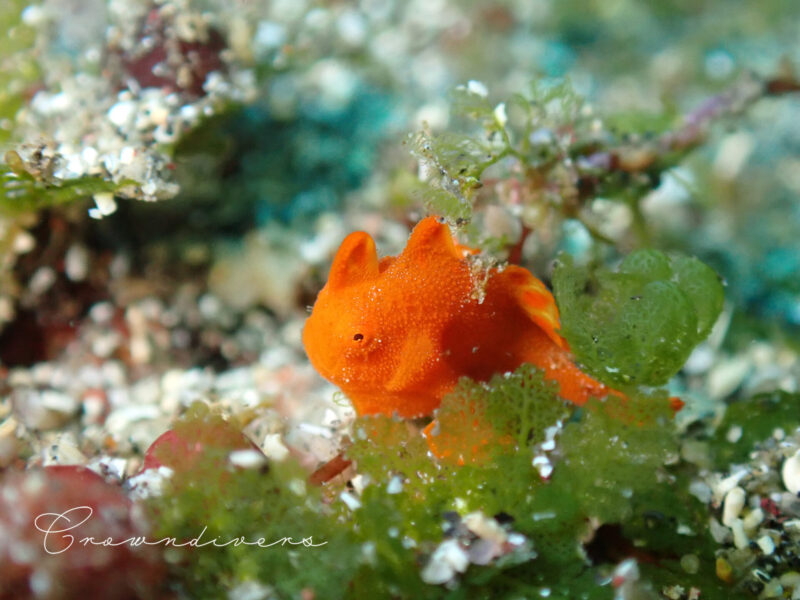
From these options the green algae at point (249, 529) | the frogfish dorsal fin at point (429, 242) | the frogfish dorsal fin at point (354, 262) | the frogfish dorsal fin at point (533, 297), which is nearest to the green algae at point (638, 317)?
the frogfish dorsal fin at point (533, 297)

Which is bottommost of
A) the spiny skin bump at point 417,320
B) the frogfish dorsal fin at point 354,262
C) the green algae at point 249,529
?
the green algae at point 249,529

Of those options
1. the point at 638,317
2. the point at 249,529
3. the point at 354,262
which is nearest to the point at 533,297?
the point at 638,317

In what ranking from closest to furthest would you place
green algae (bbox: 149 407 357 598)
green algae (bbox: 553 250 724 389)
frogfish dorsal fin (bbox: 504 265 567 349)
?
green algae (bbox: 149 407 357 598)
green algae (bbox: 553 250 724 389)
frogfish dorsal fin (bbox: 504 265 567 349)

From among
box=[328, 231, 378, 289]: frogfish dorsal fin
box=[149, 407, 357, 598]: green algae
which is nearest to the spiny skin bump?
box=[328, 231, 378, 289]: frogfish dorsal fin

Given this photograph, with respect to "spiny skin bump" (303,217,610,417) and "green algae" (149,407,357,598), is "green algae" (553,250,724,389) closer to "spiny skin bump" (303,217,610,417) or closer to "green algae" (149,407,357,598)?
"spiny skin bump" (303,217,610,417)

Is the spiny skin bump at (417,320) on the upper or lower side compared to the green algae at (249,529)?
upper

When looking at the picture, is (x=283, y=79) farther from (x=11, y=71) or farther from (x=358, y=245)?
(x=358, y=245)

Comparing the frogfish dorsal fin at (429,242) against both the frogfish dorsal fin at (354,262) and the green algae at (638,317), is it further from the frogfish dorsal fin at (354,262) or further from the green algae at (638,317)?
the green algae at (638,317)

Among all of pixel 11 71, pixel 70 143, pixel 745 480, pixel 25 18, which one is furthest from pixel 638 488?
pixel 25 18
